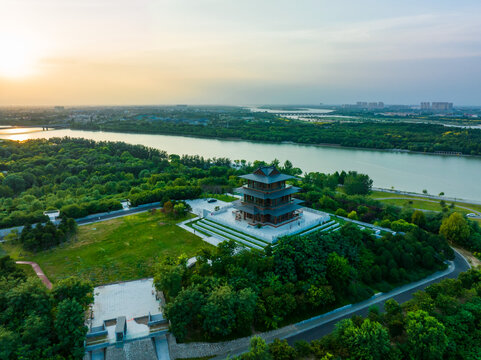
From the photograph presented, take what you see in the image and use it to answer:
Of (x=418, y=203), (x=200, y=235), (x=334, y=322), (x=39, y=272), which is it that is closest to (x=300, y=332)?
(x=334, y=322)

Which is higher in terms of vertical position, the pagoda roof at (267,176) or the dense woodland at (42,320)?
the pagoda roof at (267,176)

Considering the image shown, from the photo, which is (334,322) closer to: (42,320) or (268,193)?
(268,193)

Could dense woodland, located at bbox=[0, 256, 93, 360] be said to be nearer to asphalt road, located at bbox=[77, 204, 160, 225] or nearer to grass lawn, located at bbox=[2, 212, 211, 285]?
grass lawn, located at bbox=[2, 212, 211, 285]

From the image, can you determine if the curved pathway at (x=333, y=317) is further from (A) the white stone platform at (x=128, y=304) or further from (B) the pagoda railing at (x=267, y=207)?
(B) the pagoda railing at (x=267, y=207)

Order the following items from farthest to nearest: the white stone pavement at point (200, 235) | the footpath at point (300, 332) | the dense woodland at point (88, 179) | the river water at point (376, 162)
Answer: the river water at point (376, 162) → the dense woodland at point (88, 179) → the white stone pavement at point (200, 235) → the footpath at point (300, 332)

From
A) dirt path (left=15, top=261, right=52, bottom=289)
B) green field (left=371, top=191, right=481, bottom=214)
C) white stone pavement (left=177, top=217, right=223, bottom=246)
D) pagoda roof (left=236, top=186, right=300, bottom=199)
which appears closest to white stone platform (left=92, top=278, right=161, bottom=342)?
dirt path (left=15, top=261, right=52, bottom=289)

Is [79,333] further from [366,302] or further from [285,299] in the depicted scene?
[366,302]

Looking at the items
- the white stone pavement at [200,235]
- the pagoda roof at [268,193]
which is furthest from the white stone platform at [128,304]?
the pagoda roof at [268,193]

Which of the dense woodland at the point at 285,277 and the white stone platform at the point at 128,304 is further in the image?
the white stone platform at the point at 128,304
